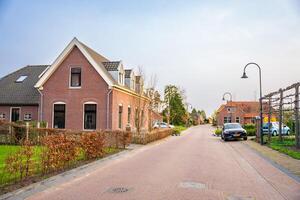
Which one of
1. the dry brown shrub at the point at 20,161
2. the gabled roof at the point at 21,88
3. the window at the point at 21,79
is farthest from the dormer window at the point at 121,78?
the dry brown shrub at the point at 20,161

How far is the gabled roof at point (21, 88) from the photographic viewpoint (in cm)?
3139

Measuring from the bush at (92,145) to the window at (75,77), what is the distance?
1480cm

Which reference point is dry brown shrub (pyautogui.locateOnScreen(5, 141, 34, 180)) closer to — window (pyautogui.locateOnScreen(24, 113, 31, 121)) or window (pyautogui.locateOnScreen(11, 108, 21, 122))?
window (pyautogui.locateOnScreen(24, 113, 31, 121))

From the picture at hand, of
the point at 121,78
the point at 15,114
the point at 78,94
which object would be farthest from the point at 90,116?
the point at 15,114

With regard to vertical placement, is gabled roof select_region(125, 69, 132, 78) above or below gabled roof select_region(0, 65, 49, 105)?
above

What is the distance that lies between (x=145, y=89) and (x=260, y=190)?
95.2 ft

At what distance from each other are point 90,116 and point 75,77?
3.63 metres

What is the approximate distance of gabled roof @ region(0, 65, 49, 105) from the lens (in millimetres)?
31391

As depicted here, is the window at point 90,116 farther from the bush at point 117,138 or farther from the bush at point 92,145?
the bush at point 92,145

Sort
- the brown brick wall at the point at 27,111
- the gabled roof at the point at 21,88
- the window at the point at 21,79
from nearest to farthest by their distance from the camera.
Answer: the brown brick wall at the point at 27,111 → the gabled roof at the point at 21,88 → the window at the point at 21,79

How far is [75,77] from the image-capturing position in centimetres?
2925

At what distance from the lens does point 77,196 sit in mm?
7676

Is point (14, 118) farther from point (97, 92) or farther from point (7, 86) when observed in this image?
point (97, 92)

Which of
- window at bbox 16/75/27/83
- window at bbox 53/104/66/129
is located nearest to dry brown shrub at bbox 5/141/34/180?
window at bbox 53/104/66/129
